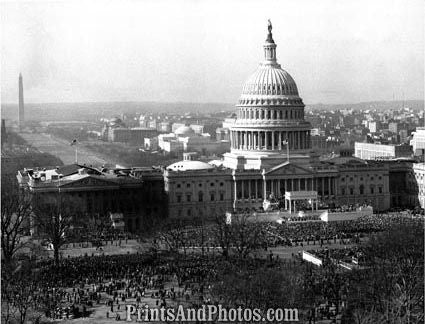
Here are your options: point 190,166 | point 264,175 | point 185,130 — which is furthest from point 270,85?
point 185,130

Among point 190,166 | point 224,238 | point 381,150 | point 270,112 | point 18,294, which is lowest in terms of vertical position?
point 18,294

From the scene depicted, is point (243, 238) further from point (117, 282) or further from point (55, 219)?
point (55, 219)

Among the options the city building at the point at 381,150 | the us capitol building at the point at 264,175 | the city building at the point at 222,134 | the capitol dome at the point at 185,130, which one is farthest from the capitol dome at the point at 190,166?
the capitol dome at the point at 185,130

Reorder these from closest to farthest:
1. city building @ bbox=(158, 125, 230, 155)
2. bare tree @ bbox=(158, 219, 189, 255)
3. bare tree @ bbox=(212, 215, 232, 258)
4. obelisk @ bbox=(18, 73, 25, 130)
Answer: bare tree @ bbox=(212, 215, 232, 258)
bare tree @ bbox=(158, 219, 189, 255)
obelisk @ bbox=(18, 73, 25, 130)
city building @ bbox=(158, 125, 230, 155)

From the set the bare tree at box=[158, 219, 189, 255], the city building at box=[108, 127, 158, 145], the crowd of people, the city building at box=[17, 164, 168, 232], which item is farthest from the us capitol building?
the city building at box=[108, 127, 158, 145]

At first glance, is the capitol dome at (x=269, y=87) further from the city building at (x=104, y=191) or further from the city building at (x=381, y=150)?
the city building at (x=381, y=150)

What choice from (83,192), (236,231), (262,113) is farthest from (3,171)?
(236,231)

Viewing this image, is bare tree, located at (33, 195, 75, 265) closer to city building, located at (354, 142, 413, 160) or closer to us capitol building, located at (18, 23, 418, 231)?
us capitol building, located at (18, 23, 418, 231)
